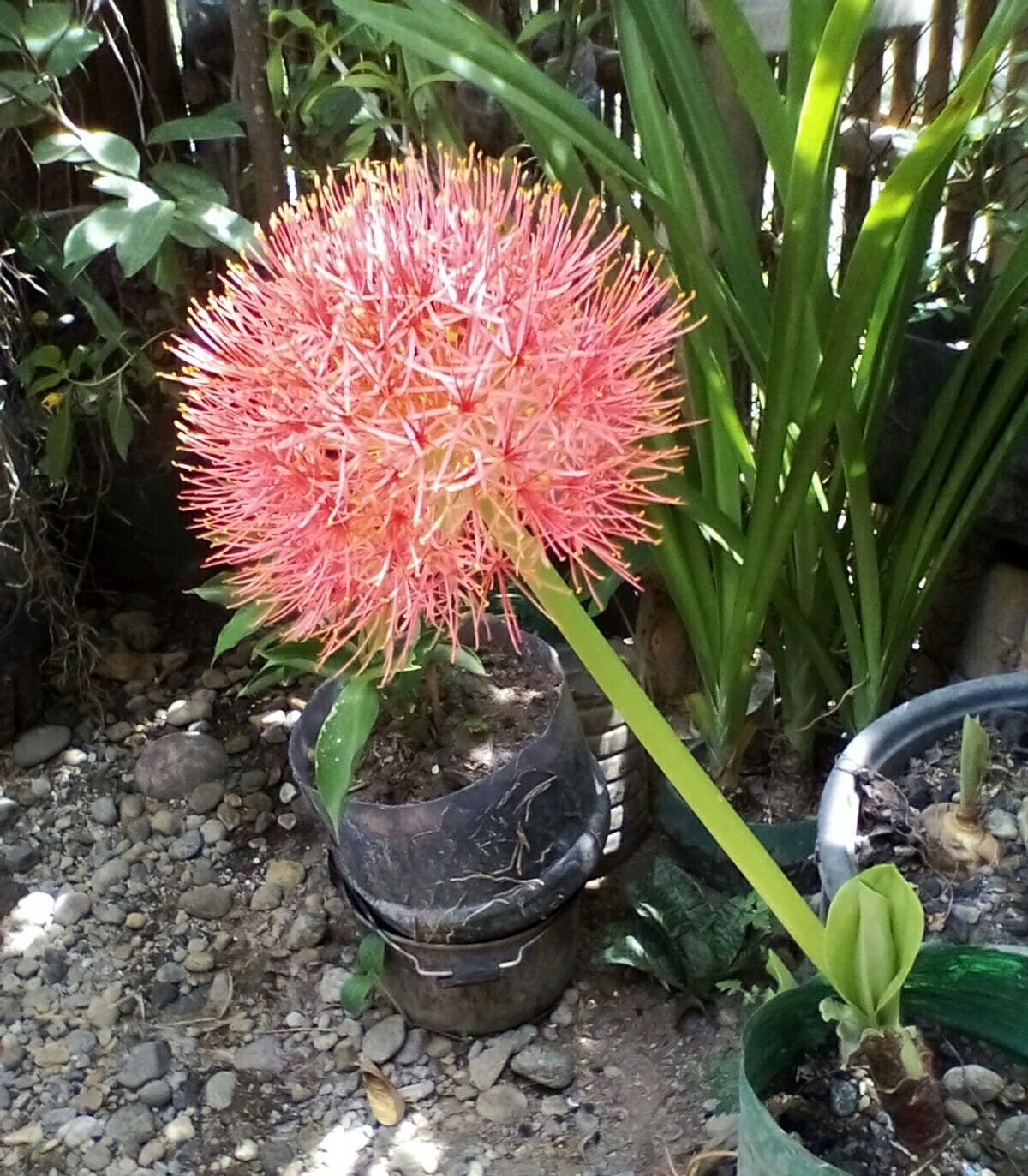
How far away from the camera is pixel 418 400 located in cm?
46

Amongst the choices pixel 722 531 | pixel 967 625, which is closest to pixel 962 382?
pixel 722 531

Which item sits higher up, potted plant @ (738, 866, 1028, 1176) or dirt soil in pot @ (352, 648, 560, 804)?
potted plant @ (738, 866, 1028, 1176)

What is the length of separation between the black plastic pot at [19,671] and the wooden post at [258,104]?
591mm

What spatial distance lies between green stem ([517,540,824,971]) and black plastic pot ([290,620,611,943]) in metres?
0.47

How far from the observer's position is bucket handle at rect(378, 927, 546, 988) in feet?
3.38

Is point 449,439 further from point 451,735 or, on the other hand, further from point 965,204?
point 965,204

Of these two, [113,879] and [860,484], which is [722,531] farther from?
[113,879]

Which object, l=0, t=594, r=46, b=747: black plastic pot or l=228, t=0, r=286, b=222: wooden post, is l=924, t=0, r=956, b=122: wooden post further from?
l=0, t=594, r=46, b=747: black plastic pot

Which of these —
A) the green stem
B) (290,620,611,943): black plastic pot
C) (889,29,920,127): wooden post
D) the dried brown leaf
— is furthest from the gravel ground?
(889,29,920,127): wooden post

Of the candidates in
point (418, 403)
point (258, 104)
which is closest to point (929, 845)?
point (418, 403)

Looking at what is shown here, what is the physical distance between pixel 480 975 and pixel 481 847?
0.13 meters

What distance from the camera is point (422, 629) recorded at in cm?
83

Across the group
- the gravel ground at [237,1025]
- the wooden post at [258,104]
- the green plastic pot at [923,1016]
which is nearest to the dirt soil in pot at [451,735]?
the gravel ground at [237,1025]

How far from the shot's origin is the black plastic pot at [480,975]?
103cm
